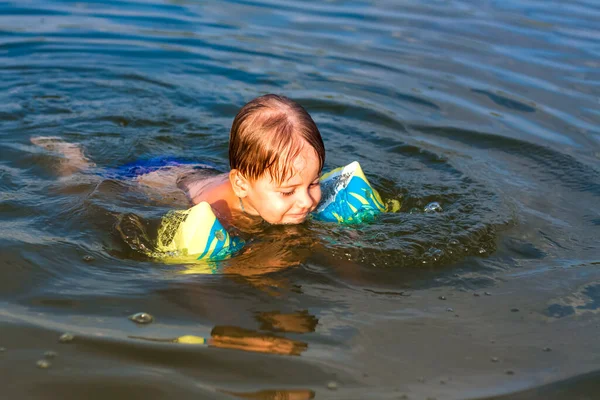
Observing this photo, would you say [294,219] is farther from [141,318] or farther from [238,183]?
[141,318]

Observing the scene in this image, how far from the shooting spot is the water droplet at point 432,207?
5.47 meters

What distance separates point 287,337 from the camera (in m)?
3.63

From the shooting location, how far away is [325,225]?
201 inches

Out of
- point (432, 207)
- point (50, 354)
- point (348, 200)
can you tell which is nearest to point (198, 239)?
point (348, 200)

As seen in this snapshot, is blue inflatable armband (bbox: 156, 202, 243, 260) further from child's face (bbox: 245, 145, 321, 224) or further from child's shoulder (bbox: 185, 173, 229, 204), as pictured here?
child's shoulder (bbox: 185, 173, 229, 204)

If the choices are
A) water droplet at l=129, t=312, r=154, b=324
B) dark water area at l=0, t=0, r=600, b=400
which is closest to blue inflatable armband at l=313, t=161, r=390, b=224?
dark water area at l=0, t=0, r=600, b=400

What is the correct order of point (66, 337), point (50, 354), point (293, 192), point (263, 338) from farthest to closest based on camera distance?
point (293, 192)
point (263, 338)
point (66, 337)
point (50, 354)

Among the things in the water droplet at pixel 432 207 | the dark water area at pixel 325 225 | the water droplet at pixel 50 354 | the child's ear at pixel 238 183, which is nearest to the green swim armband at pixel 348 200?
the dark water area at pixel 325 225

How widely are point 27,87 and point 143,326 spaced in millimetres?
5152

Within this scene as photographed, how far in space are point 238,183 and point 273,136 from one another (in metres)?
0.55

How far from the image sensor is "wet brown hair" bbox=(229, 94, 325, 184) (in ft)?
15.1

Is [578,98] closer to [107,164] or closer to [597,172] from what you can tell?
[597,172]

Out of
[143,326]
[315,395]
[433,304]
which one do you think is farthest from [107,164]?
[315,395]

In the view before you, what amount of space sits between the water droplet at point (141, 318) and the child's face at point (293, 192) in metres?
1.29
